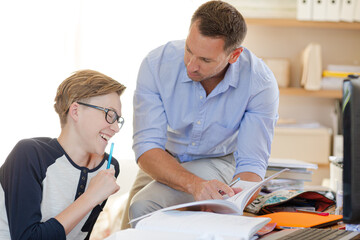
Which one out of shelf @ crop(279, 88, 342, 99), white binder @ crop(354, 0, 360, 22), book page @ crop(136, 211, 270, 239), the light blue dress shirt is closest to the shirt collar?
the light blue dress shirt

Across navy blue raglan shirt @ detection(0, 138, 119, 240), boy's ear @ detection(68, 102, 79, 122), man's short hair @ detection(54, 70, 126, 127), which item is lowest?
navy blue raglan shirt @ detection(0, 138, 119, 240)

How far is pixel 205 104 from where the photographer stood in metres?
1.80

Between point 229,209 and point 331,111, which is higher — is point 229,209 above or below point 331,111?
above

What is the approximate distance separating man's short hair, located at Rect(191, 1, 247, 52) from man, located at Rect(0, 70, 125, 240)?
376 mm

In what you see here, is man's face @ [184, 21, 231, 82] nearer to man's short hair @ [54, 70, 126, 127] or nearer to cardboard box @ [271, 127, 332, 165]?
man's short hair @ [54, 70, 126, 127]

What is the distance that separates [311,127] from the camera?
3229mm

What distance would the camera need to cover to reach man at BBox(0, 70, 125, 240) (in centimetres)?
121

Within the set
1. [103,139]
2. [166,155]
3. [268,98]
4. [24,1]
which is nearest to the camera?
[103,139]

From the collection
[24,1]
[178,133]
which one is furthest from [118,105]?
[24,1]

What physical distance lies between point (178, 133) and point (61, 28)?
1.78m

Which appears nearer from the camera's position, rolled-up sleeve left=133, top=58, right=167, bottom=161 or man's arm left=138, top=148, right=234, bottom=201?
man's arm left=138, top=148, right=234, bottom=201

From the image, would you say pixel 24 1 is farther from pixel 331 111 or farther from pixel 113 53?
pixel 331 111

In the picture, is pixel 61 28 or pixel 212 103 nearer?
pixel 212 103

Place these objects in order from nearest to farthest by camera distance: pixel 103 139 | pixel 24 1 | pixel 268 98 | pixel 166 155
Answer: pixel 103 139, pixel 166 155, pixel 268 98, pixel 24 1
